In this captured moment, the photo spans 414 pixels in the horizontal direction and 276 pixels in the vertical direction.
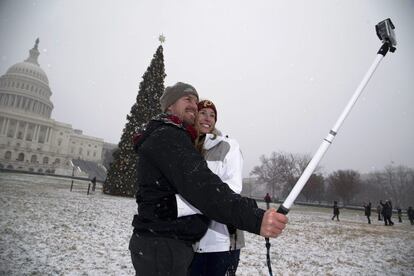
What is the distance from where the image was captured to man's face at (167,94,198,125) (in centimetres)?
212

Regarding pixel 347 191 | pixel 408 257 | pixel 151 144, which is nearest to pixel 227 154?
pixel 151 144

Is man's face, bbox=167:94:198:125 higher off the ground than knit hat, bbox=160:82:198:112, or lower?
lower

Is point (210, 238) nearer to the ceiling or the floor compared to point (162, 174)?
nearer to the floor

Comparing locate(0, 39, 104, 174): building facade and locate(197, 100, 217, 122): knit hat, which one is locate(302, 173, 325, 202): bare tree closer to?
locate(197, 100, 217, 122): knit hat

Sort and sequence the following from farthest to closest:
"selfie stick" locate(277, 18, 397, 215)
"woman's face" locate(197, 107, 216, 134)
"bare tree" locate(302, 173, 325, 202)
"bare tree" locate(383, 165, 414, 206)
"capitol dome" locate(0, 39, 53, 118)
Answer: "bare tree" locate(383, 165, 414, 206) < "capitol dome" locate(0, 39, 53, 118) < "bare tree" locate(302, 173, 325, 202) < "woman's face" locate(197, 107, 216, 134) < "selfie stick" locate(277, 18, 397, 215)

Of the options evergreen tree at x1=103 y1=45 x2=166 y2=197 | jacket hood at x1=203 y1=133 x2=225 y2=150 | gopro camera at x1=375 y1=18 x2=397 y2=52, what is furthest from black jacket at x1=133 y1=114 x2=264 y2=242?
evergreen tree at x1=103 y1=45 x2=166 y2=197

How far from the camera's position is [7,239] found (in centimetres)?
698

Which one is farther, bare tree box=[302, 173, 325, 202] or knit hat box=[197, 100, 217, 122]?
bare tree box=[302, 173, 325, 202]

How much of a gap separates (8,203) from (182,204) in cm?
1504

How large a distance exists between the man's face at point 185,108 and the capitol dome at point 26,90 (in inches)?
4120

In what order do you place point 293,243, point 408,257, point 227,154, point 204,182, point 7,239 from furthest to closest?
point 293,243
point 408,257
point 7,239
point 227,154
point 204,182

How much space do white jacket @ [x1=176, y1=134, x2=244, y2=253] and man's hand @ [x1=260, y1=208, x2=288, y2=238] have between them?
3.42ft

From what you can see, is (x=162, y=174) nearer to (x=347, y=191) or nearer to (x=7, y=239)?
(x=7, y=239)

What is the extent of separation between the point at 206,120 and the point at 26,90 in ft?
358
